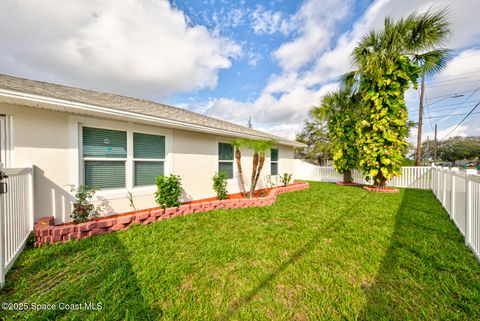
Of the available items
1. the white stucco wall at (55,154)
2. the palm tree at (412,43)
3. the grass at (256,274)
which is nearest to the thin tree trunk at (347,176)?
the palm tree at (412,43)

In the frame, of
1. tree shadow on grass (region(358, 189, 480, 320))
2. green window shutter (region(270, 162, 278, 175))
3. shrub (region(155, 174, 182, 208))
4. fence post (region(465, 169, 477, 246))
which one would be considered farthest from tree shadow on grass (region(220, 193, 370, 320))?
green window shutter (region(270, 162, 278, 175))

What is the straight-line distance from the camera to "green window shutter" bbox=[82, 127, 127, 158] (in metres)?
3.83

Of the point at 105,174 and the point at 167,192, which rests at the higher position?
the point at 105,174

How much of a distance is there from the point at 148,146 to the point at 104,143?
3.07ft

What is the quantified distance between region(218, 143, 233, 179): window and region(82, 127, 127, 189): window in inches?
120

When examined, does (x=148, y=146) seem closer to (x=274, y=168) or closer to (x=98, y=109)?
(x=98, y=109)

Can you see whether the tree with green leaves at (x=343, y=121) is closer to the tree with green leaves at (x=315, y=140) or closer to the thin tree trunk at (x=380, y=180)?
the thin tree trunk at (x=380, y=180)

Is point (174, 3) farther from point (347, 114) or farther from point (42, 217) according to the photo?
point (347, 114)

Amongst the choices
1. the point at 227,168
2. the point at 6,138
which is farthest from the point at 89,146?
the point at 227,168

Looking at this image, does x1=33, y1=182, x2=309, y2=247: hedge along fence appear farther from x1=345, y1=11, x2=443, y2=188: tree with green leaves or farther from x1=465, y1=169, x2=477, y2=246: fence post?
x1=345, y1=11, x2=443, y2=188: tree with green leaves

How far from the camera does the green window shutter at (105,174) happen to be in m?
3.88

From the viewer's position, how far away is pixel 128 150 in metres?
4.31

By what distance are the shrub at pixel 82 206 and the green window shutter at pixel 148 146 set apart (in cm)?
126

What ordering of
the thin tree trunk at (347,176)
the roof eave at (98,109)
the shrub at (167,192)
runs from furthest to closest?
the thin tree trunk at (347,176), the shrub at (167,192), the roof eave at (98,109)
